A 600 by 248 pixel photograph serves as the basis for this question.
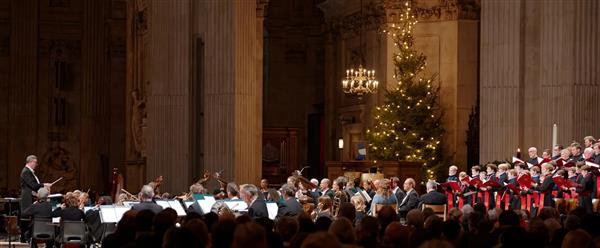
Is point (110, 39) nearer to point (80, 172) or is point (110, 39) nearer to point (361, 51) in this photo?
point (80, 172)

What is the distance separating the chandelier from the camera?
36.9 m

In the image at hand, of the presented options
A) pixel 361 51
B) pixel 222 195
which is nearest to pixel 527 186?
pixel 222 195

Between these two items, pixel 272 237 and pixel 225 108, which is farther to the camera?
pixel 225 108

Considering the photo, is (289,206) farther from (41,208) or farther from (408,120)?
(408,120)

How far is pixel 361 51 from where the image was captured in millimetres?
39188

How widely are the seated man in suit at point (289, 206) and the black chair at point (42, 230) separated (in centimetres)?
400

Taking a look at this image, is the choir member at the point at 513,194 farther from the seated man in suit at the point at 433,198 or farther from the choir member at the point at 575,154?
the seated man in suit at the point at 433,198

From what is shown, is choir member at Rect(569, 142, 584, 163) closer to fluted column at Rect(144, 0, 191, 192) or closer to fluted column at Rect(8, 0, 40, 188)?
fluted column at Rect(144, 0, 191, 192)

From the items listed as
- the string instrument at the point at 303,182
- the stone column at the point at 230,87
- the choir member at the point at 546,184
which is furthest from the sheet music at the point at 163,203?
the stone column at the point at 230,87

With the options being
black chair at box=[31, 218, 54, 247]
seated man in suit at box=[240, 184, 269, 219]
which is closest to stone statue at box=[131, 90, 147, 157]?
black chair at box=[31, 218, 54, 247]

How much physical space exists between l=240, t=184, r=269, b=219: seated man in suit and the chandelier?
55.1ft

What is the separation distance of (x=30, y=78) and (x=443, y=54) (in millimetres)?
17764

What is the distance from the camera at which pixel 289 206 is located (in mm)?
21297

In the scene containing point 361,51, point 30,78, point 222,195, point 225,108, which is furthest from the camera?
Result: point 30,78
